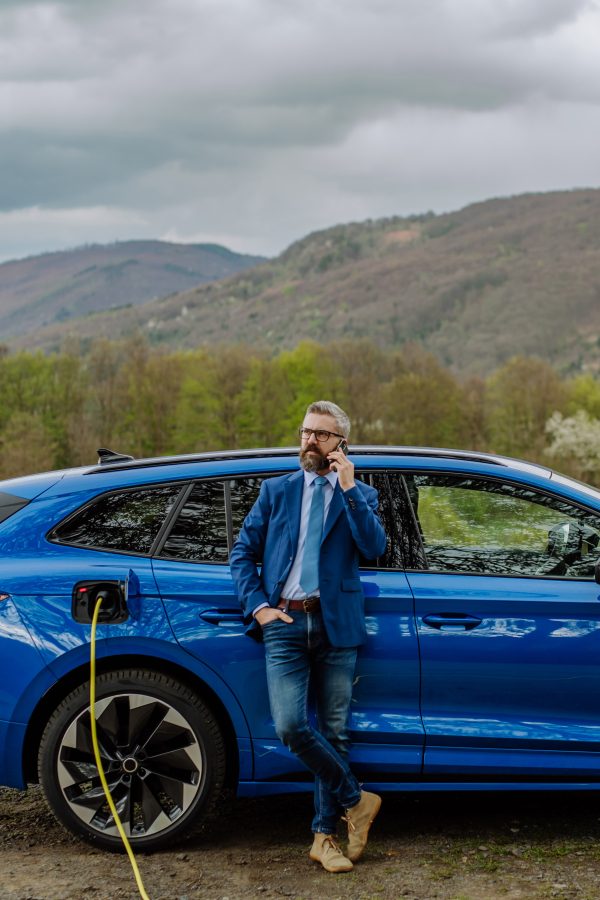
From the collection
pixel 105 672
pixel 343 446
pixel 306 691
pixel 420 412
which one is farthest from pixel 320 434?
pixel 420 412

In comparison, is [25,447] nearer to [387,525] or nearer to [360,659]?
[387,525]

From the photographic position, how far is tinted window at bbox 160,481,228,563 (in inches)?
134

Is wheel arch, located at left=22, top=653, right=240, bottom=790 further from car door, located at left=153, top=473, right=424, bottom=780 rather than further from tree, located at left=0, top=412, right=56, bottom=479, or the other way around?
tree, located at left=0, top=412, right=56, bottom=479

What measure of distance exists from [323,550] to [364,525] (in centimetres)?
22

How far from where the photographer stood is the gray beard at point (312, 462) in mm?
3293

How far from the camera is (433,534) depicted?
343 cm

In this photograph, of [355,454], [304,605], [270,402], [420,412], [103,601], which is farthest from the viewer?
[420,412]

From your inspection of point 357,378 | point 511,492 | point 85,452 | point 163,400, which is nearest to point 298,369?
point 357,378

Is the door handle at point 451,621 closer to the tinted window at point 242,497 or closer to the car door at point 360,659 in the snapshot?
the car door at point 360,659

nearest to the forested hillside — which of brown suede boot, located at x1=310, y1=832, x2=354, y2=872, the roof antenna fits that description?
the roof antenna

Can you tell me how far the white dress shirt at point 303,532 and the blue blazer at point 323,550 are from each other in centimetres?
2

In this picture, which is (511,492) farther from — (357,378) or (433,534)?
(357,378)

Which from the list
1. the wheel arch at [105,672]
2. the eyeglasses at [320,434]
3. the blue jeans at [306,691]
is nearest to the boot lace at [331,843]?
the blue jeans at [306,691]

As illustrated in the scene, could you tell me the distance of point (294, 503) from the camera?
326 centimetres
